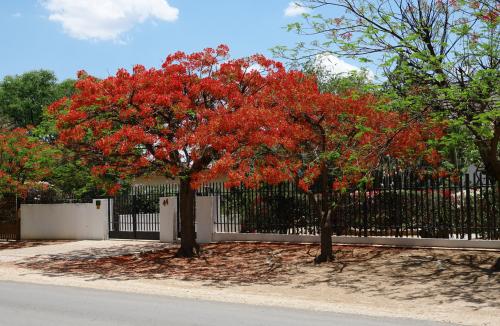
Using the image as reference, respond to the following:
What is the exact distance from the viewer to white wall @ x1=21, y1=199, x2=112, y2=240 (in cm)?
2312

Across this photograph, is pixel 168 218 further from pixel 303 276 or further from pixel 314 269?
pixel 303 276

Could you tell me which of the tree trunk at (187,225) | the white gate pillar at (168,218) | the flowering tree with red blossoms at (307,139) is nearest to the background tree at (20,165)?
the white gate pillar at (168,218)

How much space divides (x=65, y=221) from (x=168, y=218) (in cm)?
542

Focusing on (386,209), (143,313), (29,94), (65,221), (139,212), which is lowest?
(143,313)

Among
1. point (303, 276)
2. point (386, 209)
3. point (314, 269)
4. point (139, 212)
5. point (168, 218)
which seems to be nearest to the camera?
point (303, 276)

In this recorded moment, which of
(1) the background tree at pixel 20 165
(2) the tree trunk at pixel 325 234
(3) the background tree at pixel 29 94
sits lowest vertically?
(2) the tree trunk at pixel 325 234

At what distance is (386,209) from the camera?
16.6 m

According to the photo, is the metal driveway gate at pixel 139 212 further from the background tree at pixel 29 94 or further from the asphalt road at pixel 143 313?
the background tree at pixel 29 94

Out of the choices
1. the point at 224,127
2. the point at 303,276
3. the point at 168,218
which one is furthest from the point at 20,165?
the point at 303,276

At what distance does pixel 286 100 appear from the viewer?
14594 mm

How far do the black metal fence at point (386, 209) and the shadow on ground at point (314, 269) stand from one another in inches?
33.9

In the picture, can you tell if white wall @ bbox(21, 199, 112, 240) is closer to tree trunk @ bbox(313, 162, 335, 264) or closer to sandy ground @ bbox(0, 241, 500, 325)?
sandy ground @ bbox(0, 241, 500, 325)

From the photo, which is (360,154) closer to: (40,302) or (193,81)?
(193,81)

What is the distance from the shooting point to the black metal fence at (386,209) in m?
14.8
